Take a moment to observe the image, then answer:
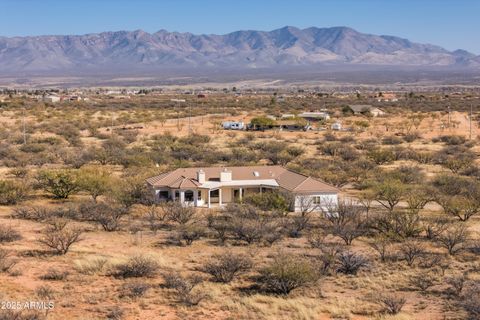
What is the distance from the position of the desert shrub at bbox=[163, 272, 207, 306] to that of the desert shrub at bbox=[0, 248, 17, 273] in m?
5.60

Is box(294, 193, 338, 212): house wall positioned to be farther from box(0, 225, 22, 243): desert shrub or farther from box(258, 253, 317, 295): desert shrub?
box(0, 225, 22, 243): desert shrub

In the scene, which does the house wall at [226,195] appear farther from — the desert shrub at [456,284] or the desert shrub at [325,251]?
the desert shrub at [456,284]

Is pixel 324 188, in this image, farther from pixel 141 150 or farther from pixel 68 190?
pixel 141 150

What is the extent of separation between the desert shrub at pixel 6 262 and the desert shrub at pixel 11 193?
11.1 meters

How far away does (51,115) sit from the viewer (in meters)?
94.1

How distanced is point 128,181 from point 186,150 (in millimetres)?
16532

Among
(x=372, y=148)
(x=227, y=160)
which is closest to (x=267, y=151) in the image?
(x=227, y=160)

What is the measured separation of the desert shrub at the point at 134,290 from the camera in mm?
20703

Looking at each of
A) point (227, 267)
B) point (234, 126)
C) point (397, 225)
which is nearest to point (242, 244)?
point (227, 267)

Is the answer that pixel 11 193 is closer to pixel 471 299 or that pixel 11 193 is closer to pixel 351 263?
pixel 351 263

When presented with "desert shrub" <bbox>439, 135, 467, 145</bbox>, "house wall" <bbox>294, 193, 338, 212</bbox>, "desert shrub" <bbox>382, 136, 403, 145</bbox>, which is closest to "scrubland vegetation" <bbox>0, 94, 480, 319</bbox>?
"house wall" <bbox>294, 193, 338, 212</bbox>

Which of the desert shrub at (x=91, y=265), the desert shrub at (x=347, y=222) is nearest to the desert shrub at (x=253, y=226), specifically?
the desert shrub at (x=347, y=222)

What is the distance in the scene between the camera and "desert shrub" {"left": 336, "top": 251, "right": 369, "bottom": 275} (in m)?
23.1

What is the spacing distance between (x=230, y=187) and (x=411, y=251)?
13308 millimetres
